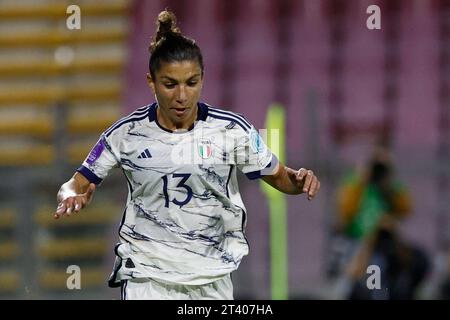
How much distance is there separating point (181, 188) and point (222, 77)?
573 centimetres

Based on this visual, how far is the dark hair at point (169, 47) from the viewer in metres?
4.55

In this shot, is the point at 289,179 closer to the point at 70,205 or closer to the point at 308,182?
the point at 308,182

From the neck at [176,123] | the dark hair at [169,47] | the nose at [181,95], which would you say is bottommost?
the neck at [176,123]

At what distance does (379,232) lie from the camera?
25.5 feet

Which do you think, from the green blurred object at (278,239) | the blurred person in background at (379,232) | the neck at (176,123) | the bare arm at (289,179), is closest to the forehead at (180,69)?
the neck at (176,123)

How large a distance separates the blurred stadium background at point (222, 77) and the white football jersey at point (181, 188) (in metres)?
4.19

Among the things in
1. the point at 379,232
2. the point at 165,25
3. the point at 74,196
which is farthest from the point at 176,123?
the point at 379,232

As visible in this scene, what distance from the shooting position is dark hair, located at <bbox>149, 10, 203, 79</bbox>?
4.55 meters

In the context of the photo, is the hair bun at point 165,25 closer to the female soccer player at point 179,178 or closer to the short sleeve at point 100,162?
the female soccer player at point 179,178

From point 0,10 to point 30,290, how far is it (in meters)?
3.20

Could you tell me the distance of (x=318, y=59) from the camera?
33.2ft

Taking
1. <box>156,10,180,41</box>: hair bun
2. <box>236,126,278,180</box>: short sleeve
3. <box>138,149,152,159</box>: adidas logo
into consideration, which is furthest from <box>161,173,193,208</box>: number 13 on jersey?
<box>156,10,180,41</box>: hair bun
